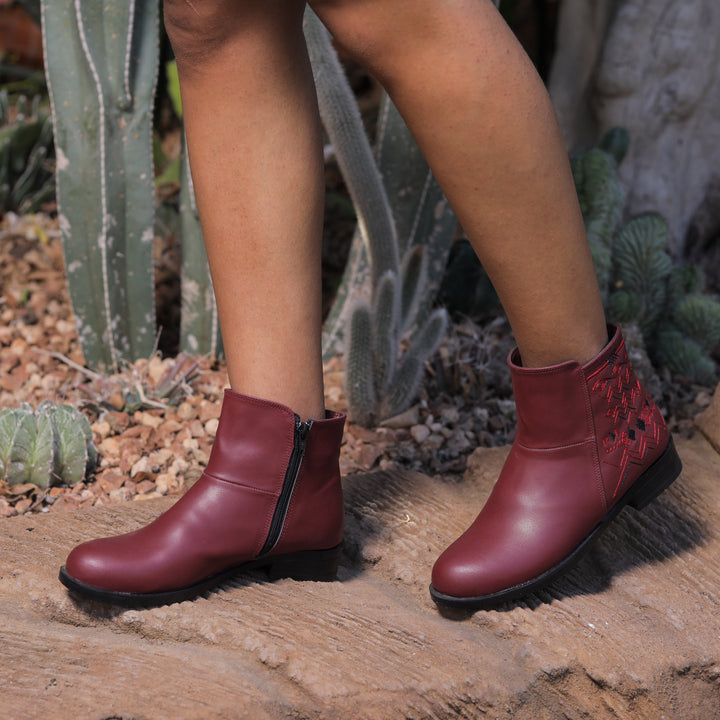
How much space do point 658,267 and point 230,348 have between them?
123 centimetres

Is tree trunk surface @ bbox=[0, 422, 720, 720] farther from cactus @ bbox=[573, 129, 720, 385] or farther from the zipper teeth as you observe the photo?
cactus @ bbox=[573, 129, 720, 385]

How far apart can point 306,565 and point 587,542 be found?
359 mm

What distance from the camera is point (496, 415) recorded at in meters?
1.75

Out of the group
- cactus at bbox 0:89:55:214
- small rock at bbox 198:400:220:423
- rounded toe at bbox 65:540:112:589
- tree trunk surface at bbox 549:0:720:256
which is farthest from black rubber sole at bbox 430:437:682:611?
cactus at bbox 0:89:55:214

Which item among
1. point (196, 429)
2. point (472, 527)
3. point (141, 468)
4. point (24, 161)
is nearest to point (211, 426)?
point (196, 429)

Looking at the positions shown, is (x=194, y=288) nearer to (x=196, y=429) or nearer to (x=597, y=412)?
(x=196, y=429)

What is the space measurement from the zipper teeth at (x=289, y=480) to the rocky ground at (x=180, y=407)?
14.6 inches

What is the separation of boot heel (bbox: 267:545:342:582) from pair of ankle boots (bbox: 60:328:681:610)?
2 cm

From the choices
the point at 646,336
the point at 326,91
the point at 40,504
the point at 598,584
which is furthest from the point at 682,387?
the point at 40,504

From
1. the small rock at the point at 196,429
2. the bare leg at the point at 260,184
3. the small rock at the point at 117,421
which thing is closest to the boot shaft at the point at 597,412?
the bare leg at the point at 260,184

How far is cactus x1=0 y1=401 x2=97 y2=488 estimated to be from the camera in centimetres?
139

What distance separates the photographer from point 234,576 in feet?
3.52

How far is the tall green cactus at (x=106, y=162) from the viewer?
160cm

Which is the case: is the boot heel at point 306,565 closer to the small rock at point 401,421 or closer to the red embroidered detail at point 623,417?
the red embroidered detail at point 623,417
